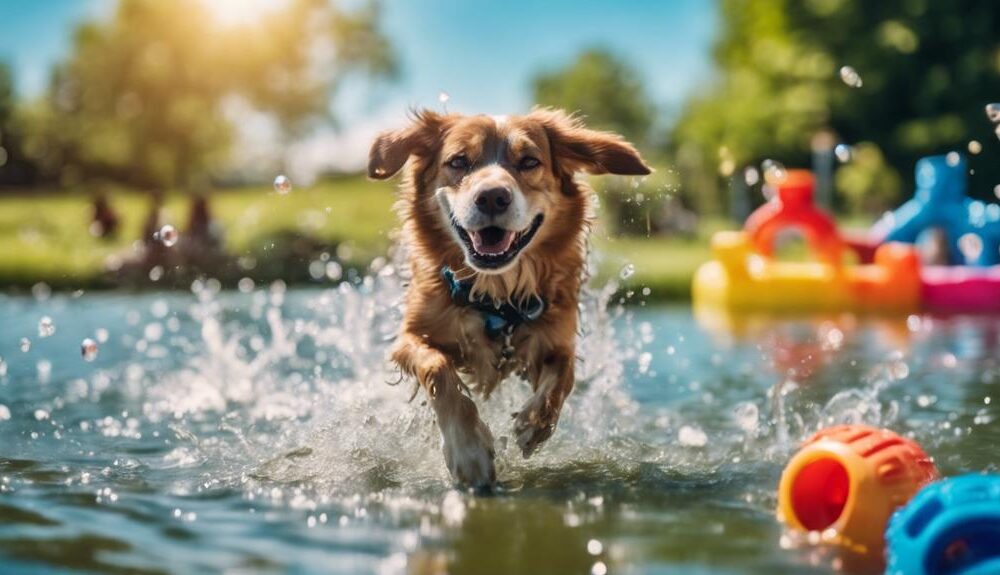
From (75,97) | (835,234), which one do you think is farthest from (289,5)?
(835,234)

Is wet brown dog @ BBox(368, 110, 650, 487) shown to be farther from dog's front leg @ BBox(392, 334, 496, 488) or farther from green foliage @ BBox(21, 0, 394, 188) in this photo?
green foliage @ BBox(21, 0, 394, 188)

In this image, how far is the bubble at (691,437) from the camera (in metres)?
5.98

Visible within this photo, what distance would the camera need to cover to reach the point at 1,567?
3.63 m

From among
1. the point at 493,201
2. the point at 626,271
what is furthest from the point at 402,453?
the point at 626,271

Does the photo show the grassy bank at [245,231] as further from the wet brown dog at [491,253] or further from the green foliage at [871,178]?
the wet brown dog at [491,253]

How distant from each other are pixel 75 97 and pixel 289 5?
1110cm

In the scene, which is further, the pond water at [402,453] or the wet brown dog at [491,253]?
the wet brown dog at [491,253]

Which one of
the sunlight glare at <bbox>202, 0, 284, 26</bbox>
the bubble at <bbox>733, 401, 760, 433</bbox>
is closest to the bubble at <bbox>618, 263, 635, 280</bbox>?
the bubble at <bbox>733, 401, 760, 433</bbox>

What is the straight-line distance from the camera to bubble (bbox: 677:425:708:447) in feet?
19.6

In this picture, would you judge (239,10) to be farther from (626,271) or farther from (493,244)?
Answer: (493,244)

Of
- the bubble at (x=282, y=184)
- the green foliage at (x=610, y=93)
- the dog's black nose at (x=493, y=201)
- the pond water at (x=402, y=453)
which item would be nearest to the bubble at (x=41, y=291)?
the pond water at (x=402, y=453)

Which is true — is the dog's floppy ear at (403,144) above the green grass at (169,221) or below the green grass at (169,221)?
below

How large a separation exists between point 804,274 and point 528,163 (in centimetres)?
936

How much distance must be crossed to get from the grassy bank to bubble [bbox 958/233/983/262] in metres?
3.69
